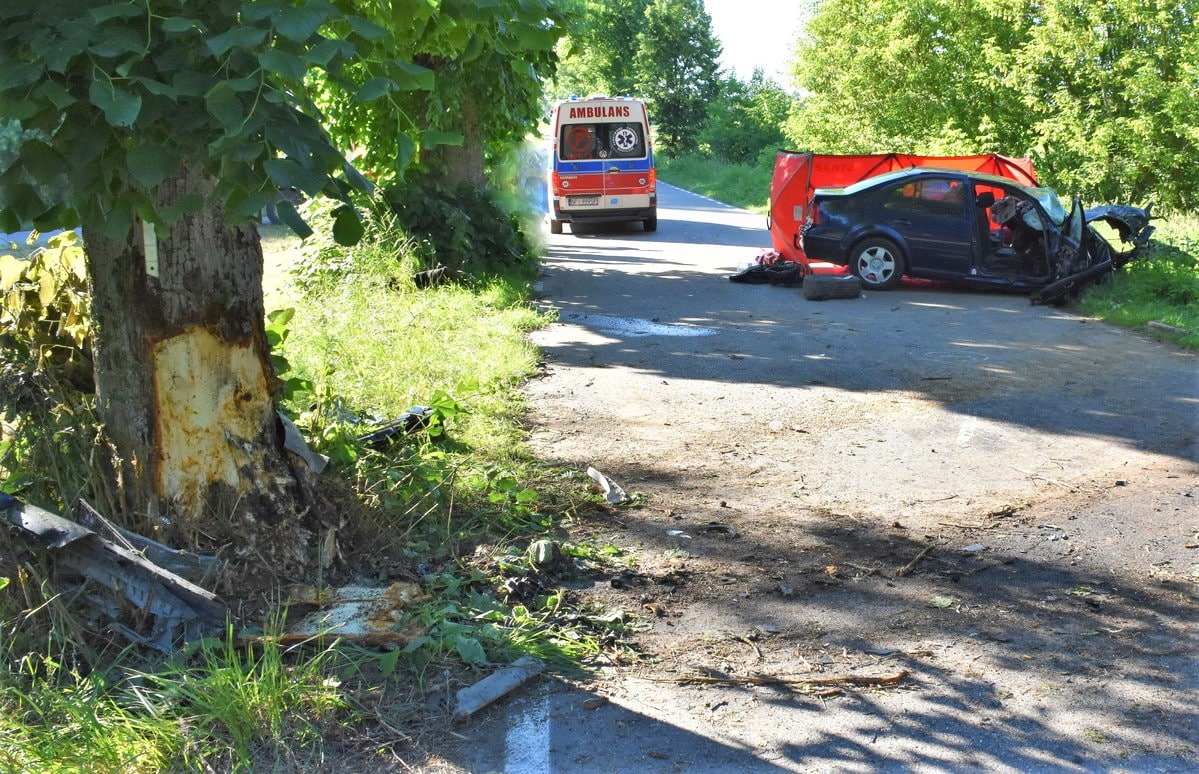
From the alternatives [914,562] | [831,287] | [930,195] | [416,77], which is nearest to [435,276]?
[831,287]

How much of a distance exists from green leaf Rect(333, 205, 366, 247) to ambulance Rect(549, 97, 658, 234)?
18528 mm

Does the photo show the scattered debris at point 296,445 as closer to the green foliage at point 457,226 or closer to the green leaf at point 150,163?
the green leaf at point 150,163

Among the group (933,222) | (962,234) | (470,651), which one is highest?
(933,222)

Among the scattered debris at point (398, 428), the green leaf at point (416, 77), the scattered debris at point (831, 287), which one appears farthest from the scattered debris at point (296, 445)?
the scattered debris at point (831, 287)

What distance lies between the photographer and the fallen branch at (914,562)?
16.8 feet

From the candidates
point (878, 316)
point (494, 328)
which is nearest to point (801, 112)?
point (878, 316)

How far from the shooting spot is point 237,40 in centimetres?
309

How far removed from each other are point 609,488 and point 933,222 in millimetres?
9222

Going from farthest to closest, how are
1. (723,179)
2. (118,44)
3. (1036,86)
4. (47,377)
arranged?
1. (723,179)
2. (1036,86)
3. (47,377)
4. (118,44)

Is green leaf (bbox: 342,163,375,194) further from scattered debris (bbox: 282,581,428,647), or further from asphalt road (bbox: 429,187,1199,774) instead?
asphalt road (bbox: 429,187,1199,774)

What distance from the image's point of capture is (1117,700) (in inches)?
153

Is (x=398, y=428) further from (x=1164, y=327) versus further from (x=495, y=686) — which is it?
(x=1164, y=327)

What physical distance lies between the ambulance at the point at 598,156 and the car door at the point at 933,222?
28.4ft

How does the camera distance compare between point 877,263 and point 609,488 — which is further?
point 877,263
